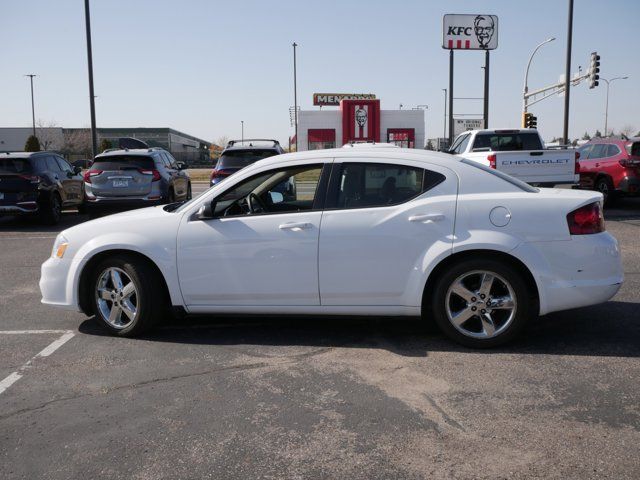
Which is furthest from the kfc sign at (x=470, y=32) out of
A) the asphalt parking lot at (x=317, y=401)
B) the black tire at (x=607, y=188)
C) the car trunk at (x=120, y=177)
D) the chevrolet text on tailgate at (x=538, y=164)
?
the asphalt parking lot at (x=317, y=401)

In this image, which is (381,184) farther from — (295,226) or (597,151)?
(597,151)

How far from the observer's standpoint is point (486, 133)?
14.8m

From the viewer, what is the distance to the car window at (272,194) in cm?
526

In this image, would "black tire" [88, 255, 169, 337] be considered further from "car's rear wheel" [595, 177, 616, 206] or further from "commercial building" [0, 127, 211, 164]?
"commercial building" [0, 127, 211, 164]

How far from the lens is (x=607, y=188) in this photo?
1490 cm

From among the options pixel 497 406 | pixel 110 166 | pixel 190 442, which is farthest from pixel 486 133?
pixel 190 442

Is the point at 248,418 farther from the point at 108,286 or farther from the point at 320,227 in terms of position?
the point at 108,286

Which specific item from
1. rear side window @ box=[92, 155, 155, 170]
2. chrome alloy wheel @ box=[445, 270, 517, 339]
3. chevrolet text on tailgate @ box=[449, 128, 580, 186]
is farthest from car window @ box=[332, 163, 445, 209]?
rear side window @ box=[92, 155, 155, 170]

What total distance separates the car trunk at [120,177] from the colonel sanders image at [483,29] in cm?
2563

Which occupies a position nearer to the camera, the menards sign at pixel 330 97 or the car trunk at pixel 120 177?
the car trunk at pixel 120 177

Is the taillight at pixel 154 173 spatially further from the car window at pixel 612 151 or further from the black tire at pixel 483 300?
the car window at pixel 612 151

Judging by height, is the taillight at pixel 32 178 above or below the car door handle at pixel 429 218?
above

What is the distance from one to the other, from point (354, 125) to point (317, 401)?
141ft

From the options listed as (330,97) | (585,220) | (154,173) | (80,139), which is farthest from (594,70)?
(80,139)
